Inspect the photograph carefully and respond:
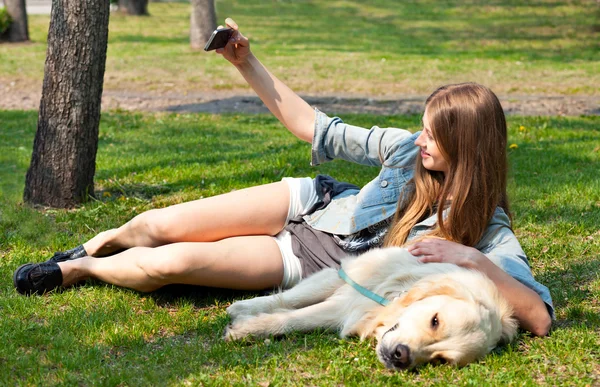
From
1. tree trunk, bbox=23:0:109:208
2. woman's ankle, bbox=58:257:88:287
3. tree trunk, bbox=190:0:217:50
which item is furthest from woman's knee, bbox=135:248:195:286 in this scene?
tree trunk, bbox=190:0:217:50

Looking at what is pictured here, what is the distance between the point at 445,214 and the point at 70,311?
1959 mm

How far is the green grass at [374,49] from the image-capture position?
13430mm

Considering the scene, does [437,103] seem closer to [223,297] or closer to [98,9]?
[223,297]

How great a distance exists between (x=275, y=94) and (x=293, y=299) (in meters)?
1.15

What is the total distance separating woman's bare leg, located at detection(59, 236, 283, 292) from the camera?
3.76 metres

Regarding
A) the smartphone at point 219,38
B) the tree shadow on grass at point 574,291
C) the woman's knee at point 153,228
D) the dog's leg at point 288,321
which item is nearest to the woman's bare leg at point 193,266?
the woman's knee at point 153,228

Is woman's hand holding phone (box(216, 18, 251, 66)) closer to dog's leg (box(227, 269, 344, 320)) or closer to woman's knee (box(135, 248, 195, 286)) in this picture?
woman's knee (box(135, 248, 195, 286))

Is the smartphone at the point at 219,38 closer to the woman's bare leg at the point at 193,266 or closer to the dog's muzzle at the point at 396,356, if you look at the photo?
the woman's bare leg at the point at 193,266

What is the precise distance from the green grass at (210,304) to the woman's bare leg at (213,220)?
0.32 m

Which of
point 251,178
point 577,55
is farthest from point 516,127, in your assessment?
point 577,55

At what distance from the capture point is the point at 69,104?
5762 millimetres

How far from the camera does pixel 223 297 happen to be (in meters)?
4.17

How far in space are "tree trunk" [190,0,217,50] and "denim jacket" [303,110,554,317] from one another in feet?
44.1

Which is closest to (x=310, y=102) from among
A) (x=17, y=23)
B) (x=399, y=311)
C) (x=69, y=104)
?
(x=69, y=104)
